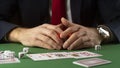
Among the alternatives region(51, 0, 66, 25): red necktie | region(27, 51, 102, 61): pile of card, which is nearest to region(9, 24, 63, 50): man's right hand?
region(27, 51, 102, 61): pile of card

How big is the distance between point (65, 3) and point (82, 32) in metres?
0.38

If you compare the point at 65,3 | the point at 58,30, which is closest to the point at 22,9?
the point at 65,3

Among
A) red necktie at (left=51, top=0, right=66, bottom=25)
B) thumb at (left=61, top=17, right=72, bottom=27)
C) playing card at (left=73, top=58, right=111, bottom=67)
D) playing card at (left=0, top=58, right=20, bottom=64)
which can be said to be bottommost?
playing card at (left=73, top=58, right=111, bottom=67)

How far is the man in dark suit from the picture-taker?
1.24m

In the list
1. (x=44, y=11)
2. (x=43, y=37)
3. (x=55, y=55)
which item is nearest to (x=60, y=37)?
(x=43, y=37)

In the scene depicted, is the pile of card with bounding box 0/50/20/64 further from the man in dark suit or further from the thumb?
the thumb

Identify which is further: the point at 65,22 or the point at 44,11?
the point at 44,11

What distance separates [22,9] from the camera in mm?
1723

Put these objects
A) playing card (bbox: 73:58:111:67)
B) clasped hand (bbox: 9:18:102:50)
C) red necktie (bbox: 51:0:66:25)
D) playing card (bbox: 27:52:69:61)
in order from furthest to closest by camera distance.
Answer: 1. red necktie (bbox: 51:0:66:25)
2. clasped hand (bbox: 9:18:102:50)
3. playing card (bbox: 27:52:69:61)
4. playing card (bbox: 73:58:111:67)

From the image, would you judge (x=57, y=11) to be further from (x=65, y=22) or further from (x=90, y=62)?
(x=90, y=62)

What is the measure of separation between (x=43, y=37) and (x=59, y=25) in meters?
0.11

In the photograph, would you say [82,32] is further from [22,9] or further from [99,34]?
[22,9]

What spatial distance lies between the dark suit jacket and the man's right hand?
30 cm

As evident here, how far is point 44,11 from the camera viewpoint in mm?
1699
